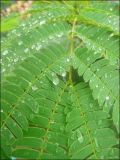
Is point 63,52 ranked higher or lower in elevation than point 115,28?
lower

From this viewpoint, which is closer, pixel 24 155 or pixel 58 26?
pixel 24 155

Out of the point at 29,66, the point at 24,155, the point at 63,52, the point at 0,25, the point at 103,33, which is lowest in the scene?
the point at 24,155

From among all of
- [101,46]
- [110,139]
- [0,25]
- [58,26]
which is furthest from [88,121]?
[0,25]

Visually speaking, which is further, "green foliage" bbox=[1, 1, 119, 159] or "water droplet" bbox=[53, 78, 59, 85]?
"water droplet" bbox=[53, 78, 59, 85]

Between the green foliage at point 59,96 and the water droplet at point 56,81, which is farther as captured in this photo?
the water droplet at point 56,81

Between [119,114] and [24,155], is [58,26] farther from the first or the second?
[24,155]

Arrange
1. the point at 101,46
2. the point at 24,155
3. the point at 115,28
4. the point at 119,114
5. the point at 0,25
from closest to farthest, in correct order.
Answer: the point at 24,155
the point at 119,114
the point at 101,46
the point at 115,28
the point at 0,25

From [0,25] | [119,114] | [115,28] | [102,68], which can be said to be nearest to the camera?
[119,114]
